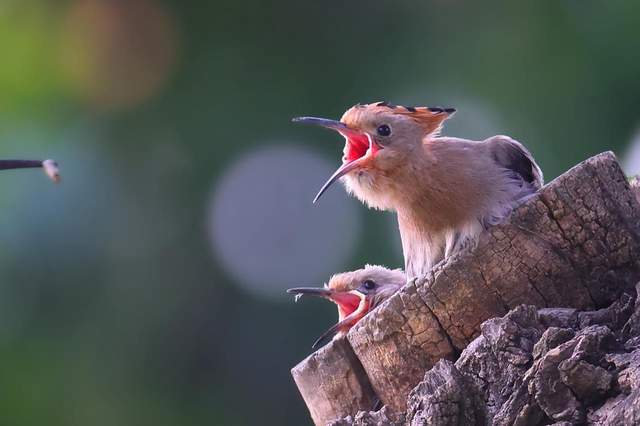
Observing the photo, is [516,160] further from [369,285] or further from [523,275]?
[369,285]

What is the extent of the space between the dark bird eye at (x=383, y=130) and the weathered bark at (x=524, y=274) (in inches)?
37.3

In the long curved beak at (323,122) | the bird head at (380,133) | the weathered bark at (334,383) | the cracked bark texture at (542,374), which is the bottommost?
the cracked bark texture at (542,374)

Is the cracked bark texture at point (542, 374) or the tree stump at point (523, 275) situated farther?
the tree stump at point (523, 275)

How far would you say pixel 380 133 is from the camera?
4035mm

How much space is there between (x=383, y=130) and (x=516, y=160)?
1.60 ft

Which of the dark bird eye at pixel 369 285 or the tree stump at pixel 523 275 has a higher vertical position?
the dark bird eye at pixel 369 285

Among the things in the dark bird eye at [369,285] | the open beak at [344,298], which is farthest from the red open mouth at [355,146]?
the dark bird eye at [369,285]

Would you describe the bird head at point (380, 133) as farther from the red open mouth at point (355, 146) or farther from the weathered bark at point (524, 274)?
the weathered bark at point (524, 274)

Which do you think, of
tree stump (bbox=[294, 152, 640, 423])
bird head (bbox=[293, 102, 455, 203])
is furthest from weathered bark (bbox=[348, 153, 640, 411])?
bird head (bbox=[293, 102, 455, 203])

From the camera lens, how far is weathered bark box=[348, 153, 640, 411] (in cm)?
304

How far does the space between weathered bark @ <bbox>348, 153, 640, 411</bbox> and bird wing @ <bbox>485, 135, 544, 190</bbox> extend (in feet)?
2.89

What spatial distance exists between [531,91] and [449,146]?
1804 mm

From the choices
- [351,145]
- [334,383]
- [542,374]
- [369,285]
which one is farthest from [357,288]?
[542,374]

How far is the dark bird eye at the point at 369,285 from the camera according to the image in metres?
4.92
